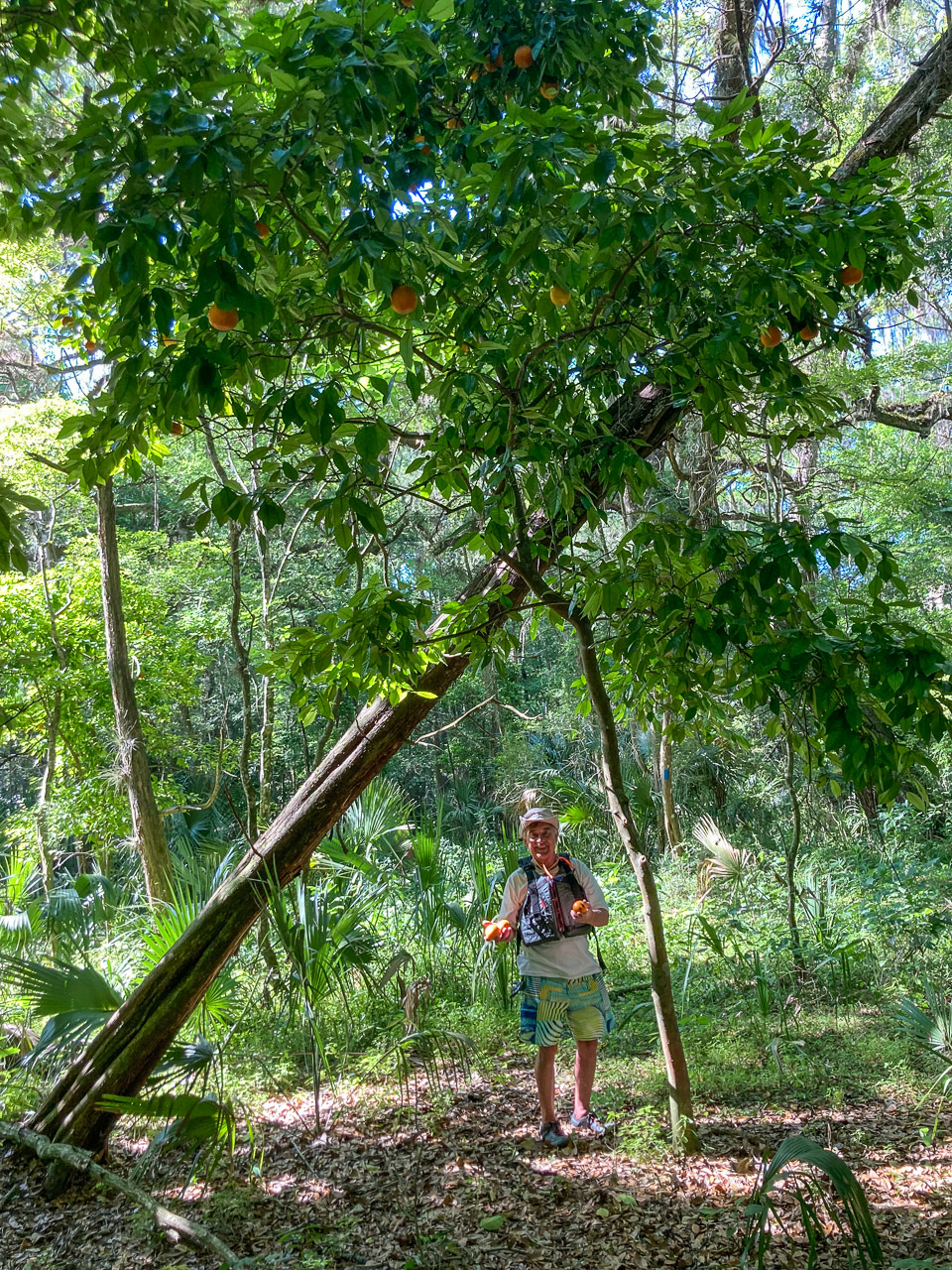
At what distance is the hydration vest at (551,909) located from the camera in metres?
3.52

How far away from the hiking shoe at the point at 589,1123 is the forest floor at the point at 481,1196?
0.08 meters

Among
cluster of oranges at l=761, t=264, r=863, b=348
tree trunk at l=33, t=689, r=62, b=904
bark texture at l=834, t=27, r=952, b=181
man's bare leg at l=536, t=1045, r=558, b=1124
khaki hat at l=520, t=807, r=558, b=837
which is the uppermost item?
bark texture at l=834, t=27, r=952, b=181

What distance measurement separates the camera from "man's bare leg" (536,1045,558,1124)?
3.46 metres

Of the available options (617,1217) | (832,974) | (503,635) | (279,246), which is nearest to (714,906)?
(832,974)

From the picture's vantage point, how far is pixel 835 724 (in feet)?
6.40

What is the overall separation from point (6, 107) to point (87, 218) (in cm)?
108

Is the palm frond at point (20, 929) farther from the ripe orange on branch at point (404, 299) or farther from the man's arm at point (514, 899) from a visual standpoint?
the ripe orange on branch at point (404, 299)

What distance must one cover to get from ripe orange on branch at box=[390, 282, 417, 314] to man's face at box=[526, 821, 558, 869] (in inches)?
94.2

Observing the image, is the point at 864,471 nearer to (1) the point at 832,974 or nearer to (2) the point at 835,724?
(1) the point at 832,974

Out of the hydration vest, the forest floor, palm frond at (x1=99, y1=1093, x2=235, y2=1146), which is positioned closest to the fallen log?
the forest floor

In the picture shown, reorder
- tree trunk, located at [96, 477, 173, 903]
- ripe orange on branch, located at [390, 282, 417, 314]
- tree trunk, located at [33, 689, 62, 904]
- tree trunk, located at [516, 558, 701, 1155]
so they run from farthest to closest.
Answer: tree trunk, located at [33, 689, 62, 904], tree trunk, located at [96, 477, 173, 903], tree trunk, located at [516, 558, 701, 1155], ripe orange on branch, located at [390, 282, 417, 314]

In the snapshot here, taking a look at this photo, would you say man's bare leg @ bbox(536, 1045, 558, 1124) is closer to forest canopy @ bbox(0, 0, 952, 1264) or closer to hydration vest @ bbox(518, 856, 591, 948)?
hydration vest @ bbox(518, 856, 591, 948)

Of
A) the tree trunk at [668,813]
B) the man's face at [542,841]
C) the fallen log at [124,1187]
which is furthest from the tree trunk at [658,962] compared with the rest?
the tree trunk at [668,813]

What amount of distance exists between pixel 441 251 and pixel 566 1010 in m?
2.87
